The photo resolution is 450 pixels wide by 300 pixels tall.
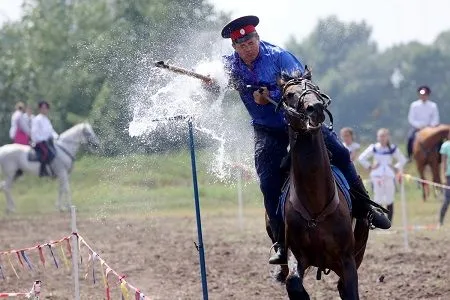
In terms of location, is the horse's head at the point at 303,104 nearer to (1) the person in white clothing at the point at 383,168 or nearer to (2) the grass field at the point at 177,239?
(2) the grass field at the point at 177,239

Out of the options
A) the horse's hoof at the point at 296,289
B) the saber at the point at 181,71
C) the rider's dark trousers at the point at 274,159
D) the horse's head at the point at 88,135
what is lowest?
the horse's hoof at the point at 296,289

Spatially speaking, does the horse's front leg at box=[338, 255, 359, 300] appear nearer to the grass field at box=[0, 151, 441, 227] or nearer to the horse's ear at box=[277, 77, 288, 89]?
the horse's ear at box=[277, 77, 288, 89]

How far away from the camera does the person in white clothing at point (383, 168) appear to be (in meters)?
19.7

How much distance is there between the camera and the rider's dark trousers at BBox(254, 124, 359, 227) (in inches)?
376

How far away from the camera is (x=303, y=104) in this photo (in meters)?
8.26

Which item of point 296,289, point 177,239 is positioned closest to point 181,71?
point 296,289

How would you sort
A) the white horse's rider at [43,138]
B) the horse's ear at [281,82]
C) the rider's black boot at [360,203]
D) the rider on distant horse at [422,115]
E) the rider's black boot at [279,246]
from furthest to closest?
the white horse's rider at [43,138] < the rider on distant horse at [422,115] < the rider's black boot at [360,203] < the rider's black boot at [279,246] < the horse's ear at [281,82]

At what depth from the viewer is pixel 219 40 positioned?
457 inches

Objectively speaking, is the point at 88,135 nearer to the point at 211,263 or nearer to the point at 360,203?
the point at 211,263

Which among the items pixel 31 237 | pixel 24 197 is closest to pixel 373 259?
pixel 31 237

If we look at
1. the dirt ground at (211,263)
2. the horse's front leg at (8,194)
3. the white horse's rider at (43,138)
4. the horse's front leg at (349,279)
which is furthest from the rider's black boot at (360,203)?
the horse's front leg at (8,194)

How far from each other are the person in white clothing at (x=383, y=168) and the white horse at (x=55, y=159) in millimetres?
10163

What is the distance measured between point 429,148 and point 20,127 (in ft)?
37.7

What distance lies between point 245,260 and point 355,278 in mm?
6945
